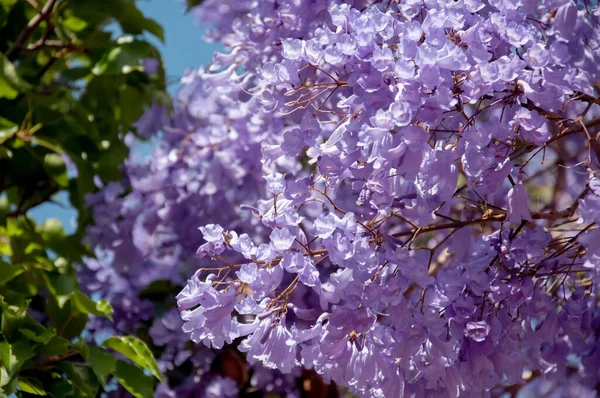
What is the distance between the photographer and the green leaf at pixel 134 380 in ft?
4.63

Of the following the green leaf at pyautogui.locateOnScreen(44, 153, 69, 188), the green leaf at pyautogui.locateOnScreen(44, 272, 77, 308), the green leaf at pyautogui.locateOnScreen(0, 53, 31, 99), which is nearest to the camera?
the green leaf at pyautogui.locateOnScreen(44, 272, 77, 308)

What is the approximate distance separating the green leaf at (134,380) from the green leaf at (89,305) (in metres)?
0.09

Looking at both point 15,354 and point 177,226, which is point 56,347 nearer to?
point 15,354

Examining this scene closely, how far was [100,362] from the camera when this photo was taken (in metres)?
1.38

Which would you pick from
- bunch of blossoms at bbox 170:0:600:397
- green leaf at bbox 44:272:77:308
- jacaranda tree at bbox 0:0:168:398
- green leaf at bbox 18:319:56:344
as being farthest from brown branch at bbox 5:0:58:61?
bunch of blossoms at bbox 170:0:600:397

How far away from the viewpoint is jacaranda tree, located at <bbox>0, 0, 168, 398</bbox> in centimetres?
172

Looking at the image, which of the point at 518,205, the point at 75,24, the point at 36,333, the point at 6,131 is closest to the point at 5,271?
the point at 36,333

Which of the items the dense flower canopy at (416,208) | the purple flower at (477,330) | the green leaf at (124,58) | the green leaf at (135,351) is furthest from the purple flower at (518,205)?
the green leaf at (124,58)

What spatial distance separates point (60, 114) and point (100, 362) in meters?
0.58

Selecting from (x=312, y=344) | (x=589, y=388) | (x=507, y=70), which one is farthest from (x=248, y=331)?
(x=589, y=388)

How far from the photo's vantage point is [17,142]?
1745 millimetres

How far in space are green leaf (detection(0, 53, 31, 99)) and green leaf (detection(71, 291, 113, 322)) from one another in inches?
17.2

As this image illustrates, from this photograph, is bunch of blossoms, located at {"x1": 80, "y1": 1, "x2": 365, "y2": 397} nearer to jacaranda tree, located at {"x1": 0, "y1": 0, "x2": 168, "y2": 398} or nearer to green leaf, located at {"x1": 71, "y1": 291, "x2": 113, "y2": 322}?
jacaranda tree, located at {"x1": 0, "y1": 0, "x2": 168, "y2": 398}

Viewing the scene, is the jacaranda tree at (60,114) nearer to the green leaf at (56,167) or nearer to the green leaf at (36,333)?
the green leaf at (56,167)
